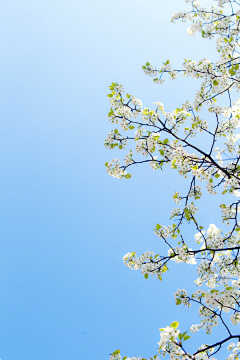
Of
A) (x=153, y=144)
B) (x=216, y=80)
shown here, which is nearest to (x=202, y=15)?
(x=216, y=80)

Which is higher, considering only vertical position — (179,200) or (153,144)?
(153,144)

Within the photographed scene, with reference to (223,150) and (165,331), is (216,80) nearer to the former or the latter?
(223,150)

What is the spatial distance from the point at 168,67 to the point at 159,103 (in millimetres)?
2530

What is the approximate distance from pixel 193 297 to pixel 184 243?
5.01 feet

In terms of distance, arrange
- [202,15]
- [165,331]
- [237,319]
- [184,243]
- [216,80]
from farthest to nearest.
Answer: [202,15], [216,80], [184,243], [237,319], [165,331]

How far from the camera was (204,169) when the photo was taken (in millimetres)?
5934

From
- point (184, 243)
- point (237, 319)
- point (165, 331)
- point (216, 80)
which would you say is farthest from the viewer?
point (216, 80)

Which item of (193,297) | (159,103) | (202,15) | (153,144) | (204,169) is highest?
(202,15)

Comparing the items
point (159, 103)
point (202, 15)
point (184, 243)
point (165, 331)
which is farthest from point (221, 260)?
point (202, 15)

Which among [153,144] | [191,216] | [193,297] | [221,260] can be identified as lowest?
[193,297]

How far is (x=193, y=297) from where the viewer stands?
19.0 feet

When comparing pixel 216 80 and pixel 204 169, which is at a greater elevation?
pixel 216 80

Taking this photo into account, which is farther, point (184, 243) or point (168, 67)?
point (168, 67)

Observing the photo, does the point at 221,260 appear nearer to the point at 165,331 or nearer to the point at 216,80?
the point at 165,331
